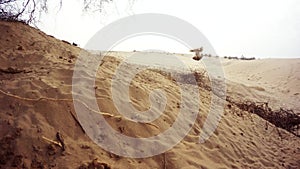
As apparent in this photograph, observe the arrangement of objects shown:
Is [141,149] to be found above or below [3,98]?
below

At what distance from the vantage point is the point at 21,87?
404 centimetres

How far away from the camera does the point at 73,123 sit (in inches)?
148

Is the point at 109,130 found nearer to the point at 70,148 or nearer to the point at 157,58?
the point at 70,148

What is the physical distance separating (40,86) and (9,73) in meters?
0.70

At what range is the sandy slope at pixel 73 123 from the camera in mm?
3389

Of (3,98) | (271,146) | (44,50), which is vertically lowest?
(271,146)

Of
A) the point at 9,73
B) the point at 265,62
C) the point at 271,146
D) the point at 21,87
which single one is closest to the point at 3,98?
Result: the point at 21,87

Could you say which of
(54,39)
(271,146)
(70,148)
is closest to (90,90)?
(70,148)

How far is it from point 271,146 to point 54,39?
4.40 m

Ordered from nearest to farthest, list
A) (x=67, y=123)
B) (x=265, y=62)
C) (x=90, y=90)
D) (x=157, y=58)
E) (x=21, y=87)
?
1. (x=67, y=123)
2. (x=21, y=87)
3. (x=90, y=90)
4. (x=157, y=58)
5. (x=265, y=62)

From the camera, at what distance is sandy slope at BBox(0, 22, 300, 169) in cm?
339

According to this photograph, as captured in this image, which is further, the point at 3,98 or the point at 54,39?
the point at 54,39

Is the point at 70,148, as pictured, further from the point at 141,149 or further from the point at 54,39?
the point at 54,39

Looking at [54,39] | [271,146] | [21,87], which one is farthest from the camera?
[54,39]
